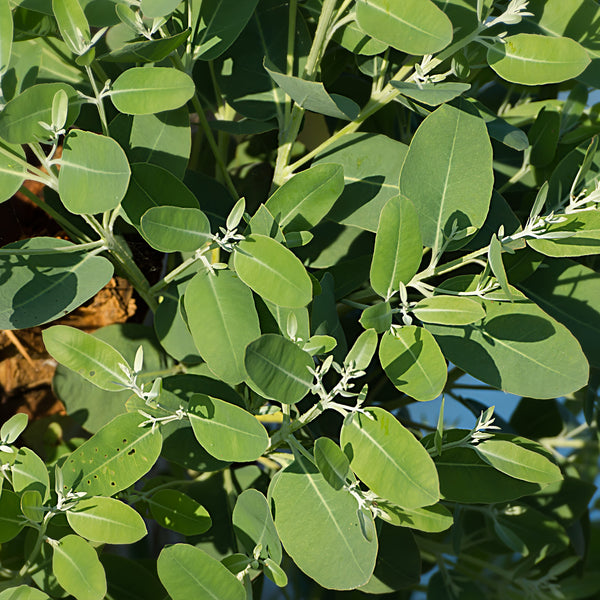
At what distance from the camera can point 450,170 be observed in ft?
1.83

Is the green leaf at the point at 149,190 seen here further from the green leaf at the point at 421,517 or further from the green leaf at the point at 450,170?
the green leaf at the point at 421,517

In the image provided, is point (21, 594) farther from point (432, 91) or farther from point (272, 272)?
point (432, 91)

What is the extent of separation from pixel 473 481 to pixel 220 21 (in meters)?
0.48

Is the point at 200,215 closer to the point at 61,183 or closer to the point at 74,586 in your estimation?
the point at 61,183

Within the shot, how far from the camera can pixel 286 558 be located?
2.71 feet

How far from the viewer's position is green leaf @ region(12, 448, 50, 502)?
51cm

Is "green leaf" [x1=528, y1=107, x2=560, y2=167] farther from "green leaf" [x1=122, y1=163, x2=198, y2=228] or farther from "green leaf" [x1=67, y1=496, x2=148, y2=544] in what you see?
"green leaf" [x1=67, y1=496, x2=148, y2=544]

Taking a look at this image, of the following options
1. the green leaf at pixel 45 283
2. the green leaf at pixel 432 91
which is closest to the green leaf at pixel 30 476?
the green leaf at pixel 45 283

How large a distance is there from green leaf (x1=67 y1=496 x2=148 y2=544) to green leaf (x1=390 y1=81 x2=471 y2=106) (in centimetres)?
40

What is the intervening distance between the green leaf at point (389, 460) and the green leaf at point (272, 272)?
11 cm

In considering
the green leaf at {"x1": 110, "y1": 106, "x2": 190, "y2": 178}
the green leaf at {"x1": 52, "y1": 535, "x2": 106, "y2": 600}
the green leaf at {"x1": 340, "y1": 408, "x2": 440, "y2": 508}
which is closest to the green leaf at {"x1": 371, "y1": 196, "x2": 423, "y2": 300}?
the green leaf at {"x1": 340, "y1": 408, "x2": 440, "y2": 508}

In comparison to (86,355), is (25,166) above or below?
above

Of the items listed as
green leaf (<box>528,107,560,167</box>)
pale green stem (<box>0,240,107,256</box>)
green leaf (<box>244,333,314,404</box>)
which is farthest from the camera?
green leaf (<box>528,107,560,167</box>)

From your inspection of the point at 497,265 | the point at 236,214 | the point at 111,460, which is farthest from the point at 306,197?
the point at 111,460
